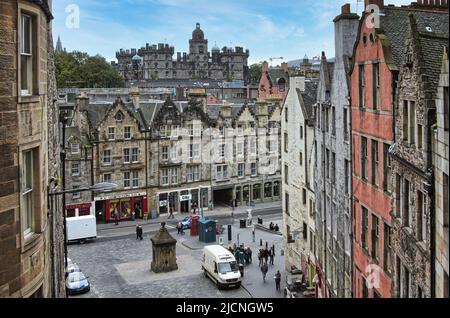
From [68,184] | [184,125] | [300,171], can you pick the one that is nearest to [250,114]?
[184,125]

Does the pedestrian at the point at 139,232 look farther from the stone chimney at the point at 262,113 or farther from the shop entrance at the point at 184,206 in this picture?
the stone chimney at the point at 262,113

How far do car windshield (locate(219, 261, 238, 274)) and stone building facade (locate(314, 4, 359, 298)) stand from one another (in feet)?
20.1

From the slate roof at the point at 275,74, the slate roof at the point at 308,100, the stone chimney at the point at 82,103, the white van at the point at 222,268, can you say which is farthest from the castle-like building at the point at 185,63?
the white van at the point at 222,268

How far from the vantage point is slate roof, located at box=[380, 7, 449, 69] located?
72.4 ft

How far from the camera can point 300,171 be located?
3866 cm

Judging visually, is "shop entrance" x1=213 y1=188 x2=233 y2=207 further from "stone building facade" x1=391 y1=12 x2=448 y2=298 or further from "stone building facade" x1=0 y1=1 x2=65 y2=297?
"stone building facade" x1=0 y1=1 x2=65 y2=297

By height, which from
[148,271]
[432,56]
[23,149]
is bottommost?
[148,271]

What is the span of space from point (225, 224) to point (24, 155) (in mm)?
45081

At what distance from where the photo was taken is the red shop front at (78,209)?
56.0 m

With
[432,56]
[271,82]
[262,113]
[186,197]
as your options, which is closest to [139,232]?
[186,197]

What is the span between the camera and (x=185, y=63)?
6506 inches

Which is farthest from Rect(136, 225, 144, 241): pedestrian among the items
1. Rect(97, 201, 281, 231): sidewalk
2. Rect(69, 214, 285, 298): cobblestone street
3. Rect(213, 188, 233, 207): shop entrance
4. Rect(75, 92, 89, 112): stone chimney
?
Rect(213, 188, 233, 207): shop entrance

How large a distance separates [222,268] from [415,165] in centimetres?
2202

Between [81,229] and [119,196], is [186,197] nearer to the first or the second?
[119,196]
